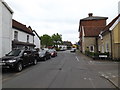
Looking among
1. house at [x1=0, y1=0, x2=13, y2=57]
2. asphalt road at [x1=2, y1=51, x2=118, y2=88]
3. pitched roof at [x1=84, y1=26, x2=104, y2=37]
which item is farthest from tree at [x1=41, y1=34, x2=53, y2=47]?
asphalt road at [x1=2, y1=51, x2=118, y2=88]

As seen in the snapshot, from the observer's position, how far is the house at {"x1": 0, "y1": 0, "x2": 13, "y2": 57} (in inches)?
690

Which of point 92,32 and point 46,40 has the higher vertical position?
point 46,40

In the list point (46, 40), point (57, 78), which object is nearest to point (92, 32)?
point (57, 78)

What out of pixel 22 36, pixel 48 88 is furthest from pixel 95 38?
pixel 48 88

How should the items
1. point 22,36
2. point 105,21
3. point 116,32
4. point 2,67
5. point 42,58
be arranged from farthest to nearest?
point 105,21
point 22,36
point 42,58
point 116,32
point 2,67

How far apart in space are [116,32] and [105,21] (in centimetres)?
2993

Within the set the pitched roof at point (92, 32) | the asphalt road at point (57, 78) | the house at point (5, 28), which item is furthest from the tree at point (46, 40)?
the asphalt road at point (57, 78)

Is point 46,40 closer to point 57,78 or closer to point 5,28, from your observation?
point 5,28

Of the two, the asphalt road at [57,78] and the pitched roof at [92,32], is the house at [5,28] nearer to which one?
the asphalt road at [57,78]

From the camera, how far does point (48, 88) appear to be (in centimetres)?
643

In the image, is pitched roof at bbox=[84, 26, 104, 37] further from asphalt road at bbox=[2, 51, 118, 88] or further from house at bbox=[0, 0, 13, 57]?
asphalt road at bbox=[2, 51, 118, 88]

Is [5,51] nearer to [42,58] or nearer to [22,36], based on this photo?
[42,58]

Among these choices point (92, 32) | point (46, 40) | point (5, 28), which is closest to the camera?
point (5, 28)

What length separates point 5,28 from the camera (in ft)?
60.6
